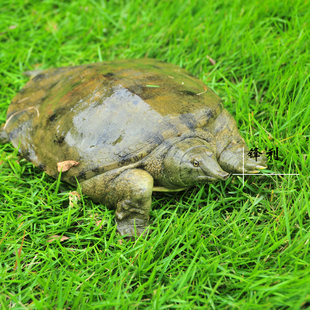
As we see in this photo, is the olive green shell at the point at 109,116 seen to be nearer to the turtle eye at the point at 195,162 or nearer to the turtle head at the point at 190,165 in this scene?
the turtle head at the point at 190,165

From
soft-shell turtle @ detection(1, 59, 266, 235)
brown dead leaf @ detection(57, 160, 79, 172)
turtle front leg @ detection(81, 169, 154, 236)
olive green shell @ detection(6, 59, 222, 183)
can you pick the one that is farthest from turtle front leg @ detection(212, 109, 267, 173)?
brown dead leaf @ detection(57, 160, 79, 172)

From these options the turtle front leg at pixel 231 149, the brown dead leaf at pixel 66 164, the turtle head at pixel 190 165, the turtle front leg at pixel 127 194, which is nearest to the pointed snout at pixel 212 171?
the turtle head at pixel 190 165

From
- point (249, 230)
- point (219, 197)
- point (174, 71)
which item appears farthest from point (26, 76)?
point (249, 230)

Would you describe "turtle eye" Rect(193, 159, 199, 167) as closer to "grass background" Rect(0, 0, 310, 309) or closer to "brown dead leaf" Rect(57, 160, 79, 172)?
"grass background" Rect(0, 0, 310, 309)

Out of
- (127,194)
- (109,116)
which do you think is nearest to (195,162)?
(127,194)

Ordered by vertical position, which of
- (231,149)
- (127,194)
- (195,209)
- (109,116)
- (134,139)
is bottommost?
(195,209)

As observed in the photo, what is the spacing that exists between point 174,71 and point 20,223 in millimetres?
1932

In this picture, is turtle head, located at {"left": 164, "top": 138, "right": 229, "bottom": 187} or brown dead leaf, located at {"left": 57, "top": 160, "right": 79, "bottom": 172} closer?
turtle head, located at {"left": 164, "top": 138, "right": 229, "bottom": 187}

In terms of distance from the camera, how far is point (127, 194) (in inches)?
85.2

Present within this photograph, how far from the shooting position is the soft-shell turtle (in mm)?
2195

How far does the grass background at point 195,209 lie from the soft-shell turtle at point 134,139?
19 cm

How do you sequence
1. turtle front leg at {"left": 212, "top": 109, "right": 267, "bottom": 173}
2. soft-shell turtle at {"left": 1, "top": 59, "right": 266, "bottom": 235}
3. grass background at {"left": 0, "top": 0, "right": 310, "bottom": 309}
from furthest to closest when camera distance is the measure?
1. turtle front leg at {"left": 212, "top": 109, "right": 267, "bottom": 173}
2. soft-shell turtle at {"left": 1, "top": 59, "right": 266, "bottom": 235}
3. grass background at {"left": 0, "top": 0, "right": 310, "bottom": 309}

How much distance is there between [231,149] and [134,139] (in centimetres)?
83

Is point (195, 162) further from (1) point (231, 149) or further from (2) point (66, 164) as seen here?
(2) point (66, 164)
